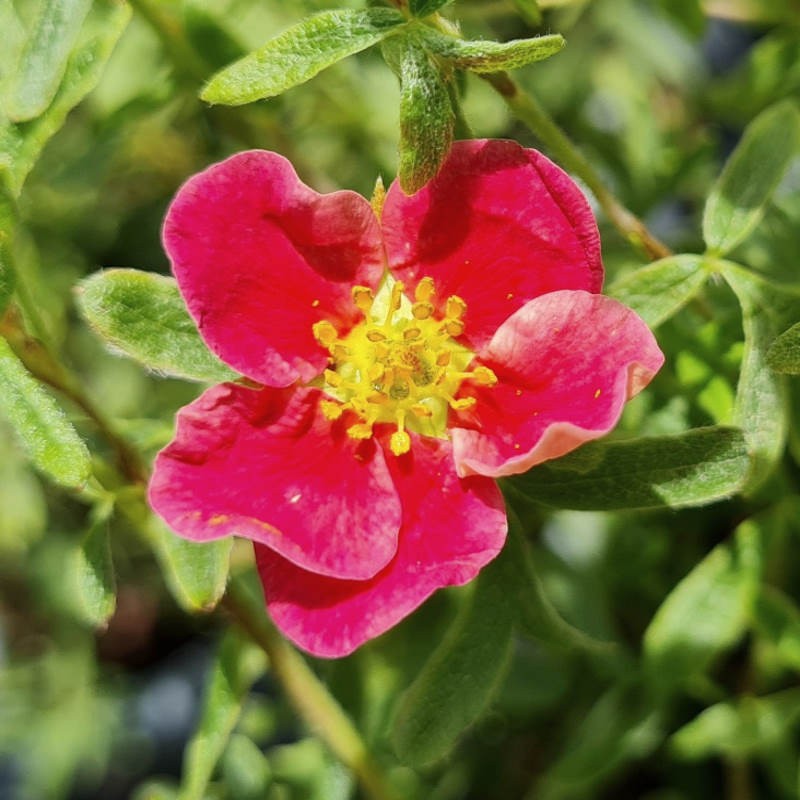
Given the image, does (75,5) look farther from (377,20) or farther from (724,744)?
(724,744)

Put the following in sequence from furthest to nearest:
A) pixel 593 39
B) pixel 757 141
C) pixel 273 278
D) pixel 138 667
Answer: pixel 138 667, pixel 593 39, pixel 757 141, pixel 273 278

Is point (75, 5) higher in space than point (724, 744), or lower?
higher

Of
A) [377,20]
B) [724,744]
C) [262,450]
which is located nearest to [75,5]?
[377,20]

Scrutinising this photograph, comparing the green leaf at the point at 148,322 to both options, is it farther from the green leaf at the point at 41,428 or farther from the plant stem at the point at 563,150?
the plant stem at the point at 563,150

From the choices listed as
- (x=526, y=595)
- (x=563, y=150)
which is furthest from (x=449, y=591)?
(x=563, y=150)

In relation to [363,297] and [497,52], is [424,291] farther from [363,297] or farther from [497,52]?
[497,52]

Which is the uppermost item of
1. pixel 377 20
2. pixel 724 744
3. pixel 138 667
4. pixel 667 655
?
pixel 377 20

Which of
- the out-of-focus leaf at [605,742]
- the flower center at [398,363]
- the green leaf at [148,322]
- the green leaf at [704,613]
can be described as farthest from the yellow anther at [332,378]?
the out-of-focus leaf at [605,742]
